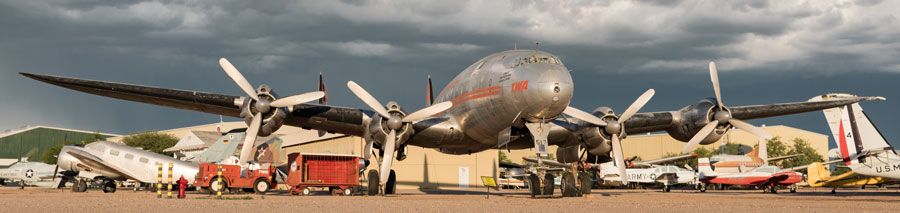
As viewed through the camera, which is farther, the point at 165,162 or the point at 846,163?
the point at 165,162

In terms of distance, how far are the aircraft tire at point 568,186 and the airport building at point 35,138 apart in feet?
362

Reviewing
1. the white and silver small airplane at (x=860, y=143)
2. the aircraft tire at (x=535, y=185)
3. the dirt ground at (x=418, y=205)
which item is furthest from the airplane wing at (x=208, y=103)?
the white and silver small airplane at (x=860, y=143)

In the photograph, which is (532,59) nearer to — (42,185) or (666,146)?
(42,185)

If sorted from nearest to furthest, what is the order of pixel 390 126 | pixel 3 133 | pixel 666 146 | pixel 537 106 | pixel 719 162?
1. pixel 537 106
2. pixel 390 126
3. pixel 719 162
4. pixel 666 146
5. pixel 3 133

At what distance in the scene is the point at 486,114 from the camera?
2669 cm

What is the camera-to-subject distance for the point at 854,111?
34.8 metres

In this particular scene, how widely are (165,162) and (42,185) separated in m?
27.3

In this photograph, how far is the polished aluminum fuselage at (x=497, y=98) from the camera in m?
24.1

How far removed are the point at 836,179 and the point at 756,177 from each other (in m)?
9.08

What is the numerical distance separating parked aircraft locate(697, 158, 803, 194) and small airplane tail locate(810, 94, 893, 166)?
31.4 feet

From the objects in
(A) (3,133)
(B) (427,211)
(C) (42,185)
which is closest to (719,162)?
(B) (427,211)

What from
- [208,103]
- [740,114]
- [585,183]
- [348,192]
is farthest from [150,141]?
[740,114]

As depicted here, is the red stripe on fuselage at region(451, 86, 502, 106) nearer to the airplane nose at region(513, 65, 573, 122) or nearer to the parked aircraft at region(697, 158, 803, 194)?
the airplane nose at region(513, 65, 573, 122)

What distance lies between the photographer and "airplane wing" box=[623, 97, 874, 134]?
31.3m
